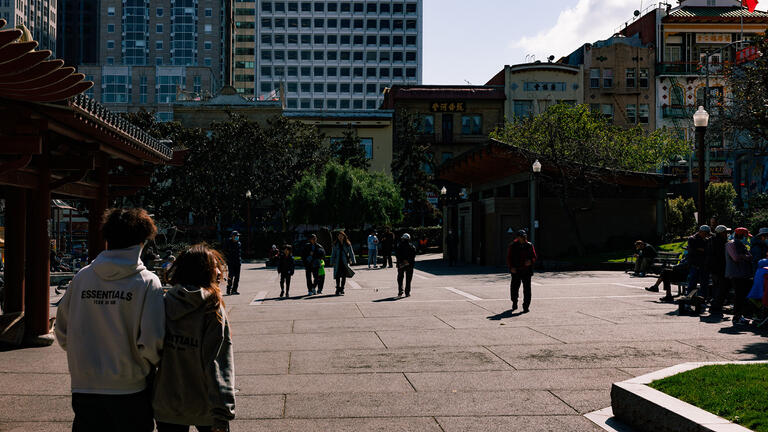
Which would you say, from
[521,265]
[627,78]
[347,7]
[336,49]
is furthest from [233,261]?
[347,7]

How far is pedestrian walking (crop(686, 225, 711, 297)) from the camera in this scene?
14734 mm

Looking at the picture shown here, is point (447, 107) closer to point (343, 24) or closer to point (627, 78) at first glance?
point (627, 78)

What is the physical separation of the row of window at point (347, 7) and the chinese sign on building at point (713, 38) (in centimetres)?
5659

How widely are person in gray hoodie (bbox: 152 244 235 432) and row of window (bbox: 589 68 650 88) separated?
6470cm

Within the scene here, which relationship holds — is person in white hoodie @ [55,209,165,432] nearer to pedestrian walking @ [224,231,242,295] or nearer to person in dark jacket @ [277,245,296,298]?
person in dark jacket @ [277,245,296,298]

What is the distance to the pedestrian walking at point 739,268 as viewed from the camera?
42.4 feet

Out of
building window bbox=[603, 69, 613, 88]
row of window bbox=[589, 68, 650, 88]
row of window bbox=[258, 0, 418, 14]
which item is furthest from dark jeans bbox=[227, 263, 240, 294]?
row of window bbox=[258, 0, 418, 14]

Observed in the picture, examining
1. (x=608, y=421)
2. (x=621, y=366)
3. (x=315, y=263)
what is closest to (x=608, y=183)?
(x=315, y=263)

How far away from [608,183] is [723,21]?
3462cm

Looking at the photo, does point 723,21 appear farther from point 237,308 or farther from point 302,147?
point 237,308

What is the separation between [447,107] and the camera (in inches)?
2579

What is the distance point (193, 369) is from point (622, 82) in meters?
65.1

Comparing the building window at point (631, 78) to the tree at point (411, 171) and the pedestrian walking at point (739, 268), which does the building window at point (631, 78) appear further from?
the pedestrian walking at point (739, 268)

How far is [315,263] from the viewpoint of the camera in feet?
66.2
